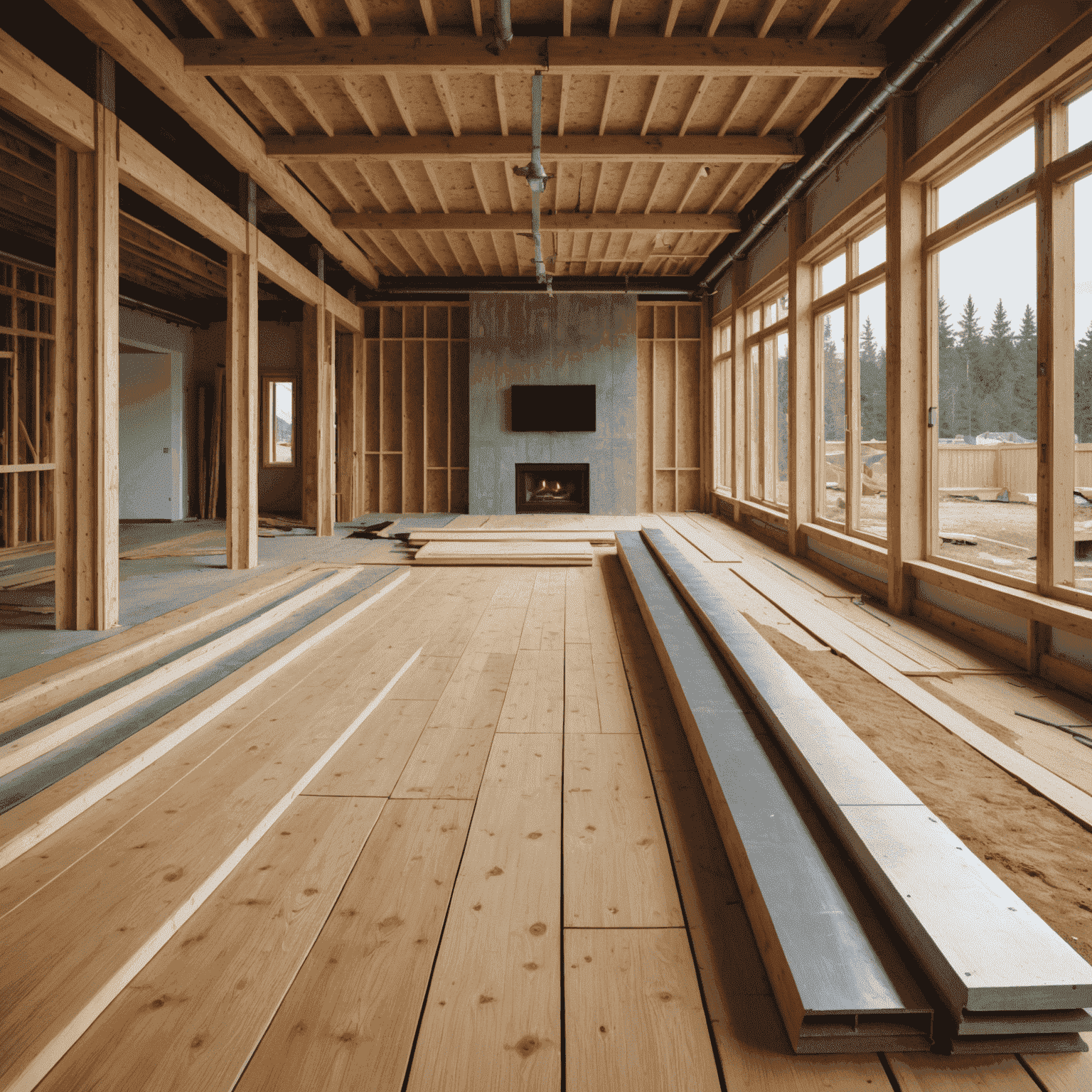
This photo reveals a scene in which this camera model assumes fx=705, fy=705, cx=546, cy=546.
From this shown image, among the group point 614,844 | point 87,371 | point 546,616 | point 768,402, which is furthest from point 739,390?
point 614,844

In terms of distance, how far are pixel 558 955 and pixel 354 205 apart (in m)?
8.60

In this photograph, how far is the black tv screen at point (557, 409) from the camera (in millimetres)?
11422

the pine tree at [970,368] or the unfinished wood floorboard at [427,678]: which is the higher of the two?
the pine tree at [970,368]

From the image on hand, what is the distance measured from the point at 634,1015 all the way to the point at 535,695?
6.22 feet

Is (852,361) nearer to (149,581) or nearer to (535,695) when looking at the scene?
(535,695)

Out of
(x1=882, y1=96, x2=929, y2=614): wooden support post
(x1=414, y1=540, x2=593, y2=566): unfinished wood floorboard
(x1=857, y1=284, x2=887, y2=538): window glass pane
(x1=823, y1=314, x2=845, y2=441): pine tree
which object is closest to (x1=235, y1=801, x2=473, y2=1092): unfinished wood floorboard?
(x1=882, y1=96, x2=929, y2=614): wooden support post

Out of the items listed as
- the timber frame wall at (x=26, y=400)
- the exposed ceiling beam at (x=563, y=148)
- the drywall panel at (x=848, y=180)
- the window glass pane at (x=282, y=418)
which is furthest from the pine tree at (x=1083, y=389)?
the window glass pane at (x=282, y=418)

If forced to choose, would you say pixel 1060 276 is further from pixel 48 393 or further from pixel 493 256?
pixel 48 393

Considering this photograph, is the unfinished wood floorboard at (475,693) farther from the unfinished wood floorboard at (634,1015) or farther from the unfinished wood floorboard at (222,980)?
the unfinished wood floorboard at (634,1015)

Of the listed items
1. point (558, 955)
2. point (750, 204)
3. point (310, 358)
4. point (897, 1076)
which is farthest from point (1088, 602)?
point (310, 358)

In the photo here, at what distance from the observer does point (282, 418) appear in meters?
12.6

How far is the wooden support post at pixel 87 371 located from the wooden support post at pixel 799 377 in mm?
5836

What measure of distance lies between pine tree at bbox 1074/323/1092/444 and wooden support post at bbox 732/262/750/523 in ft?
20.9

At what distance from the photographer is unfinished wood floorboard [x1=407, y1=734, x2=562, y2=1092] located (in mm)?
1243
